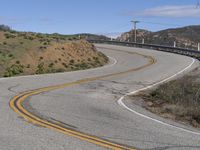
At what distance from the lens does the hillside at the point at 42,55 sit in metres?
34.7

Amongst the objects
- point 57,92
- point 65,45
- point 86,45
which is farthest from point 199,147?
point 86,45

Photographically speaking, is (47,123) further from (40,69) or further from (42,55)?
(42,55)

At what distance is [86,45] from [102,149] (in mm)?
35982

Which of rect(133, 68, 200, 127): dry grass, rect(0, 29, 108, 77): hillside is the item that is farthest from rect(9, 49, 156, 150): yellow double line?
rect(0, 29, 108, 77): hillside

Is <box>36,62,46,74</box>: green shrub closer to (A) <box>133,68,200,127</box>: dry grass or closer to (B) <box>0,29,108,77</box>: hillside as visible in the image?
(B) <box>0,29,108,77</box>: hillside

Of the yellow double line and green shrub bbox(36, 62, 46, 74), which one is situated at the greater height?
the yellow double line

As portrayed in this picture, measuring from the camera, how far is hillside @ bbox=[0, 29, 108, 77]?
34.7 m

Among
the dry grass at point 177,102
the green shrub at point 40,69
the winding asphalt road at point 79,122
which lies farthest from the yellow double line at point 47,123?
the green shrub at point 40,69

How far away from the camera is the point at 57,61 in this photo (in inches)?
1490

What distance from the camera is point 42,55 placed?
38.2 meters

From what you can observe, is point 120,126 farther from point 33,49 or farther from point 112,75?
point 33,49

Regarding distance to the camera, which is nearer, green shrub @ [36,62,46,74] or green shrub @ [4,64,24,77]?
green shrub @ [4,64,24,77]

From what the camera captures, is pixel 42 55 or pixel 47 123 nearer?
pixel 47 123

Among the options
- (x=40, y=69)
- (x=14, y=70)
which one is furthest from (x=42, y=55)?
(x=14, y=70)
